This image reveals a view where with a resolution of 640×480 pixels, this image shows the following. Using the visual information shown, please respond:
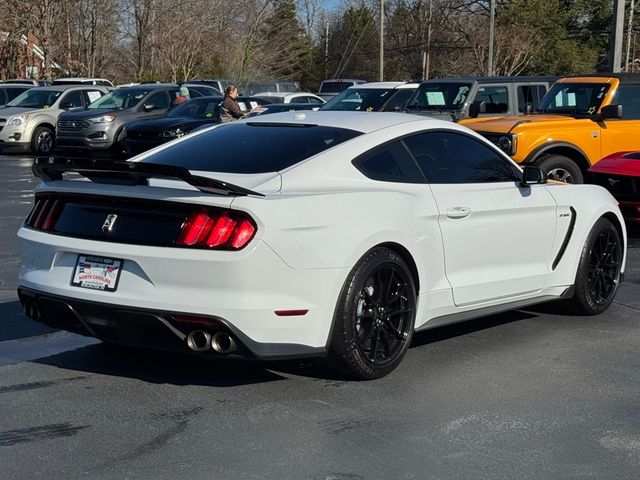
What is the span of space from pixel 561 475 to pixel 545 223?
2.91 m

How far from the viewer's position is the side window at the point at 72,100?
26.0 m

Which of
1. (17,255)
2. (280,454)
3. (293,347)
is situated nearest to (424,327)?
(293,347)

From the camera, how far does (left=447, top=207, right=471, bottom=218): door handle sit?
6332 mm

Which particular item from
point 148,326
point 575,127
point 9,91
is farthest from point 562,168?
point 9,91

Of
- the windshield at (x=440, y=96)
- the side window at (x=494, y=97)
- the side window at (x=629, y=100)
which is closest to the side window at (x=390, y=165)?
the side window at (x=629, y=100)

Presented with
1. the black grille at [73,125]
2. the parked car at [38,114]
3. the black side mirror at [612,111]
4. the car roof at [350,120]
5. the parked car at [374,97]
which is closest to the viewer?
the car roof at [350,120]

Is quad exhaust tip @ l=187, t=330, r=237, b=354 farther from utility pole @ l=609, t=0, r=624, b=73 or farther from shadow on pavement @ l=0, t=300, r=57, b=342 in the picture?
utility pole @ l=609, t=0, r=624, b=73

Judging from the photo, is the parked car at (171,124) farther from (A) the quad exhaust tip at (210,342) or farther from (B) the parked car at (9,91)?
(A) the quad exhaust tip at (210,342)

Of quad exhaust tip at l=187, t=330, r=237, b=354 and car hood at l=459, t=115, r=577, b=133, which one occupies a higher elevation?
car hood at l=459, t=115, r=577, b=133

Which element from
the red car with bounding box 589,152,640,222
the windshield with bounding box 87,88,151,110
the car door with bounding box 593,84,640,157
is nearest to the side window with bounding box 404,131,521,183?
the red car with bounding box 589,152,640,222

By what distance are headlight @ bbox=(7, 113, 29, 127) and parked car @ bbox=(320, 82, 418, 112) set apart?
804 cm

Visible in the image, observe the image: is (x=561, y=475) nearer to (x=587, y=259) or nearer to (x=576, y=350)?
(x=576, y=350)

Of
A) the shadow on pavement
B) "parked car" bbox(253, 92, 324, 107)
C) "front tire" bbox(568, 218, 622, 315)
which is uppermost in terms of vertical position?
"parked car" bbox(253, 92, 324, 107)

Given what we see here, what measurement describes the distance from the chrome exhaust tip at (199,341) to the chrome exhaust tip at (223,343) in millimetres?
31
